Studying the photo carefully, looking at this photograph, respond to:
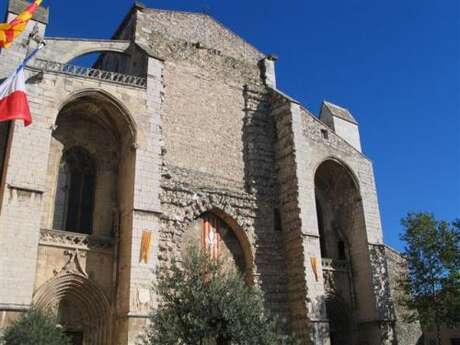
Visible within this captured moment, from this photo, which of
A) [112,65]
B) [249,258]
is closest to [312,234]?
[249,258]

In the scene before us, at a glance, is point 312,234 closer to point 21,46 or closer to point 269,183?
point 269,183

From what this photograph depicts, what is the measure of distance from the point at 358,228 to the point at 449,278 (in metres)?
4.16

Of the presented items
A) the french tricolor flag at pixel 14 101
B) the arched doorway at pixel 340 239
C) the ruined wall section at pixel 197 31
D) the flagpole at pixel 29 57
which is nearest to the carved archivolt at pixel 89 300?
the french tricolor flag at pixel 14 101

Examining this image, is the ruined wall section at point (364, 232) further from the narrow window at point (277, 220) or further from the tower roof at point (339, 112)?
the tower roof at point (339, 112)

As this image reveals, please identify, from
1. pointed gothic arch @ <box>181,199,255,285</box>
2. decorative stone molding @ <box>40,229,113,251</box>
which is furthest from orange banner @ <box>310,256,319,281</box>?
decorative stone molding @ <box>40,229,113,251</box>

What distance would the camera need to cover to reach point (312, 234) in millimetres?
15852

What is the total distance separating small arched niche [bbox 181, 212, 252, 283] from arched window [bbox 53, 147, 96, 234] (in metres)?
3.04

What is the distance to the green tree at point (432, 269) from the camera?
14648 millimetres

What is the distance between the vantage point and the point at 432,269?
15031 millimetres

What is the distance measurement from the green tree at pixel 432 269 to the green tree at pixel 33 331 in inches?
412

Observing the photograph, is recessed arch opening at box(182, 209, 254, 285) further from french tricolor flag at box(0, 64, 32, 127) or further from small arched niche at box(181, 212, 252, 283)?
french tricolor flag at box(0, 64, 32, 127)

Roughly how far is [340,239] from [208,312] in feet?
35.4

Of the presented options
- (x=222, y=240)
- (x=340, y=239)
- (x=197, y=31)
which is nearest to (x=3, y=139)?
(x=222, y=240)

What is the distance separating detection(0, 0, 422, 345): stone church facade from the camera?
1212 centimetres
